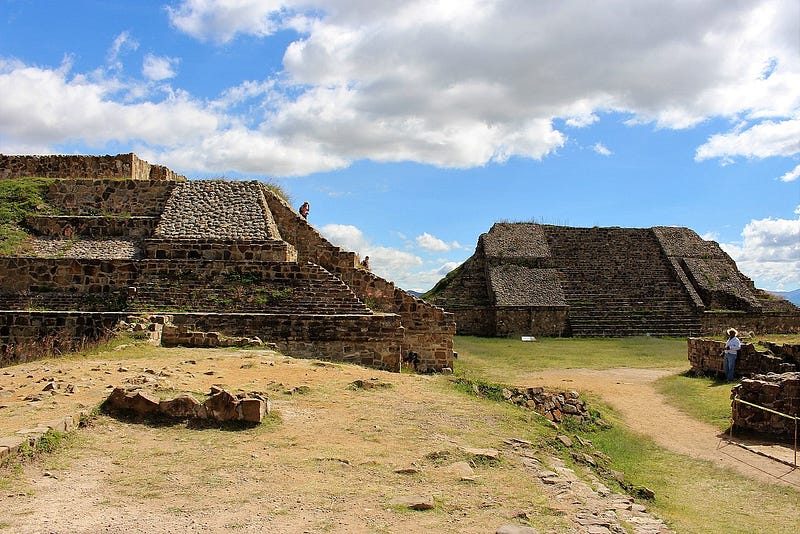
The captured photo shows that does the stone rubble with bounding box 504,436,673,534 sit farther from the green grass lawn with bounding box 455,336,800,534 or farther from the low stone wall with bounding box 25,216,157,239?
the low stone wall with bounding box 25,216,157,239

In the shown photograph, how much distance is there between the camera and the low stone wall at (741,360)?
13.2 m

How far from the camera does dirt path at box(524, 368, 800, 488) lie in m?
7.53

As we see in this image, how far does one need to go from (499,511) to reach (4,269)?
45.9 ft

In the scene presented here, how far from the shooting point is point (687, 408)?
36.3 ft

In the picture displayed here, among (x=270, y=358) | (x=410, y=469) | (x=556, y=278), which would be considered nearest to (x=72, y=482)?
(x=410, y=469)

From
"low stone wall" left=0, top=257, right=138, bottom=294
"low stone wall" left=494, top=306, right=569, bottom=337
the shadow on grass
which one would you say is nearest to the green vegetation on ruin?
"low stone wall" left=0, top=257, right=138, bottom=294

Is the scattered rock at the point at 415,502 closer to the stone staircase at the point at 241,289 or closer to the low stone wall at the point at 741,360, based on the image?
the stone staircase at the point at 241,289

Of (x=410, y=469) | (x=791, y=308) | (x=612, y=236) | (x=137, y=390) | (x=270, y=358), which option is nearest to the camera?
(x=410, y=469)

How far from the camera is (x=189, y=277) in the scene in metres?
14.7

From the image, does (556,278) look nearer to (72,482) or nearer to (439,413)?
(439,413)

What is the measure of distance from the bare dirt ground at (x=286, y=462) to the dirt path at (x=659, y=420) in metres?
0.04

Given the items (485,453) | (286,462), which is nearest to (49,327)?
(286,462)

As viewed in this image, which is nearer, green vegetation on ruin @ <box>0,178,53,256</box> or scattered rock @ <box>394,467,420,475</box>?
scattered rock @ <box>394,467,420,475</box>

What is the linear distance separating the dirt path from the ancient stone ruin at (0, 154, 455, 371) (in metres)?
3.31
